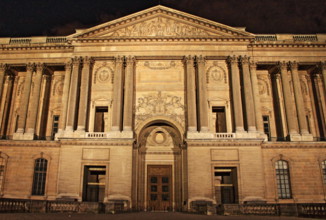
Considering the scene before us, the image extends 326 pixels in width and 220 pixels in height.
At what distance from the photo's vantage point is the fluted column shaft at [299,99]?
3031cm

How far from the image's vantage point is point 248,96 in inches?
1186

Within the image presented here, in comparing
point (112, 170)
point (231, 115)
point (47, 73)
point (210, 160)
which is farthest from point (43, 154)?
point (231, 115)

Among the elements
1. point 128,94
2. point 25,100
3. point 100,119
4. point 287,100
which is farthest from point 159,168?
point 25,100

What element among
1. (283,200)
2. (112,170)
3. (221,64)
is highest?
(221,64)

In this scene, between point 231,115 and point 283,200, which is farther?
point 231,115

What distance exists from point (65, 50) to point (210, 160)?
19367mm

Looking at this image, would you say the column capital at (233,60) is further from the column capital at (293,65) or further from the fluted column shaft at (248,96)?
the column capital at (293,65)

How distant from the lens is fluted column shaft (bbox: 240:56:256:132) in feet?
95.9

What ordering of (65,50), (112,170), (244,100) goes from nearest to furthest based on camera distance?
(112,170) → (244,100) → (65,50)

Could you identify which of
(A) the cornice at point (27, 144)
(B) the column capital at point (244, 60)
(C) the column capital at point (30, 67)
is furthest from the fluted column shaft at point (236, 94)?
(C) the column capital at point (30, 67)

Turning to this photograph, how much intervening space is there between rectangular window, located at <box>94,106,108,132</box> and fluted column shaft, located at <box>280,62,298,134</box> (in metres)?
18.7

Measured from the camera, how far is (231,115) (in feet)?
99.9

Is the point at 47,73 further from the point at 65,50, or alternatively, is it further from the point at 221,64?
the point at 221,64

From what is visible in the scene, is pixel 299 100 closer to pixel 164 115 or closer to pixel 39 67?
pixel 164 115
